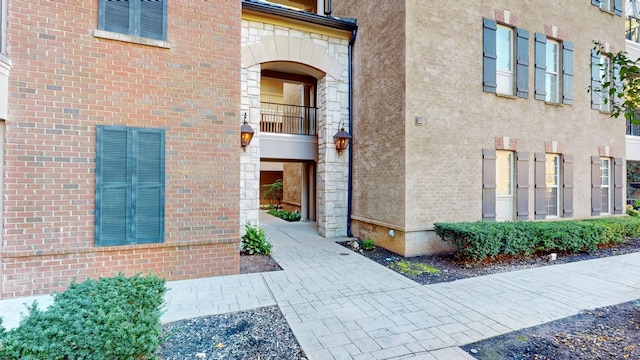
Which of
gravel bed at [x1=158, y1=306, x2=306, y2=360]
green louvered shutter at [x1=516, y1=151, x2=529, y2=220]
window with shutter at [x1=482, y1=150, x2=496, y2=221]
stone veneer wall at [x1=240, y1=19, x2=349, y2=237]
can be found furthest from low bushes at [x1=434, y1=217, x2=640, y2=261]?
gravel bed at [x1=158, y1=306, x2=306, y2=360]

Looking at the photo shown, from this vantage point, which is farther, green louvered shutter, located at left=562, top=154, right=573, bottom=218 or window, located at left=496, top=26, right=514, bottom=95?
green louvered shutter, located at left=562, top=154, right=573, bottom=218

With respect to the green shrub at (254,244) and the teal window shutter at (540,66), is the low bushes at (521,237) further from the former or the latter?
the green shrub at (254,244)

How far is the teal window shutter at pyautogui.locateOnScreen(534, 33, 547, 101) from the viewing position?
8375 millimetres

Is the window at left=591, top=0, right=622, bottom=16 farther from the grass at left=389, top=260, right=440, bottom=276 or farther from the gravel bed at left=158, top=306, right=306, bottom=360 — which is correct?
the gravel bed at left=158, top=306, right=306, bottom=360

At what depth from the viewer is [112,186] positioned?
190 inches

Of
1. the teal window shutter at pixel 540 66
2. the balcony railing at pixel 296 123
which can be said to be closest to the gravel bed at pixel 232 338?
the balcony railing at pixel 296 123

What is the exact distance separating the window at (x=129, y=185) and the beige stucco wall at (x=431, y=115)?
16.8 ft

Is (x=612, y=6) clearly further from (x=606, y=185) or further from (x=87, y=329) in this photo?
(x=87, y=329)

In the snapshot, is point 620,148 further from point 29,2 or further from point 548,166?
point 29,2

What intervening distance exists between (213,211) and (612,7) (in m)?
14.3

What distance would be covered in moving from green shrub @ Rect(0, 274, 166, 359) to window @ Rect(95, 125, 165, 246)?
2.29 metres

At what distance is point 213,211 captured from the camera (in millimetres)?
5488

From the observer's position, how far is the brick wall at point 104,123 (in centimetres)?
441

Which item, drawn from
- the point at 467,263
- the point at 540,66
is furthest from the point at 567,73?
the point at 467,263
